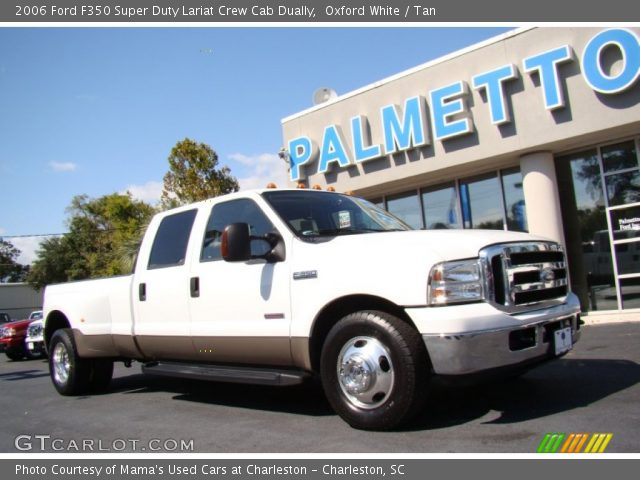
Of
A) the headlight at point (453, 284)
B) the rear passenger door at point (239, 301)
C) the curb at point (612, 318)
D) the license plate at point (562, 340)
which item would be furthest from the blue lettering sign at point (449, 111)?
the headlight at point (453, 284)

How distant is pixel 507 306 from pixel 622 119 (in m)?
8.55

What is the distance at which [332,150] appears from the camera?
14773mm

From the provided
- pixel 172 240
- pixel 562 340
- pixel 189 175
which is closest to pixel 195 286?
pixel 172 240

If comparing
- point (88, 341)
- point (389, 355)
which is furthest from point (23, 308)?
point (389, 355)

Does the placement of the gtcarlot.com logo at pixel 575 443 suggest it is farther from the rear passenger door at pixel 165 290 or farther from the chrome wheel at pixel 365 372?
the rear passenger door at pixel 165 290

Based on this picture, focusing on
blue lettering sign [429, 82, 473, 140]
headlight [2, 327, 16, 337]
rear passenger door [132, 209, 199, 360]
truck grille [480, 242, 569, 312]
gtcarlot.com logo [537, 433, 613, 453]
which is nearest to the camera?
gtcarlot.com logo [537, 433, 613, 453]

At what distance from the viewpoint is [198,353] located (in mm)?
5168

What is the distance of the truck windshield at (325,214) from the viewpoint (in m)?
4.73

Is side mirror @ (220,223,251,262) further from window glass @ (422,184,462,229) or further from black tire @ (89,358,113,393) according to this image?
window glass @ (422,184,462,229)

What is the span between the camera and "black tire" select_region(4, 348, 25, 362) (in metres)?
15.4

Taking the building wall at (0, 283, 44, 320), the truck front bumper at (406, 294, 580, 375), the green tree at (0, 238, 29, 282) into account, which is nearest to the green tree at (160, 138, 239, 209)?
the truck front bumper at (406, 294, 580, 375)

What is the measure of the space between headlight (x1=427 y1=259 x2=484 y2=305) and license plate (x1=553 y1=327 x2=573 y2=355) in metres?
0.77

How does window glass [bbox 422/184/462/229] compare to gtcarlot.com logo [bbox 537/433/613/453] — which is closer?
gtcarlot.com logo [bbox 537/433/613/453]

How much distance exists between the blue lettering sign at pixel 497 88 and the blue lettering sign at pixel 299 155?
16.6ft
